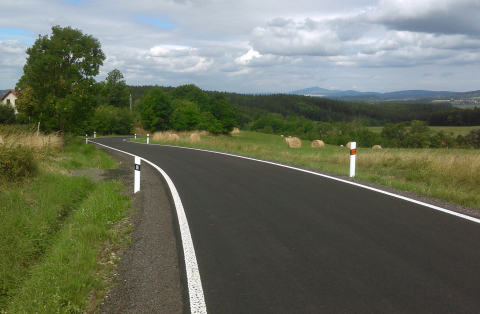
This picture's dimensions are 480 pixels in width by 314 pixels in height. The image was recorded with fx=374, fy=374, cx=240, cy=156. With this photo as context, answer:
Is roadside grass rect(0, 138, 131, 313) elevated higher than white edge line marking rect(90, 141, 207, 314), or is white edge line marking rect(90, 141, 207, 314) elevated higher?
white edge line marking rect(90, 141, 207, 314)

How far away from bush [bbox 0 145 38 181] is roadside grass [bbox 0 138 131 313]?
0.23m

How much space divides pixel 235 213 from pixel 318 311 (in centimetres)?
346

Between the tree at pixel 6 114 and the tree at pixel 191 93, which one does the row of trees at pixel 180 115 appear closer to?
the tree at pixel 6 114

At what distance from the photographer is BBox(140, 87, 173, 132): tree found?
222 feet

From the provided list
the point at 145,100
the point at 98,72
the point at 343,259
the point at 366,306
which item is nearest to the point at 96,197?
the point at 343,259

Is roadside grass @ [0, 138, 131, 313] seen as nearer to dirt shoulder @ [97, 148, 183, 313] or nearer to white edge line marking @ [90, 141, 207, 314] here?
dirt shoulder @ [97, 148, 183, 313]

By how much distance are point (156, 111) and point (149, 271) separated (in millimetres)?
65784

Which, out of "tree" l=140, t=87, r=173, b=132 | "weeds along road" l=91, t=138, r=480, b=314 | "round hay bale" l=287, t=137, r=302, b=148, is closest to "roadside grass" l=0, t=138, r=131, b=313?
"weeds along road" l=91, t=138, r=480, b=314

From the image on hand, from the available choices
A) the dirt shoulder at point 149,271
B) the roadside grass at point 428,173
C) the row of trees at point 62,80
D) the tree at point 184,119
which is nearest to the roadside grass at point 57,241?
the dirt shoulder at point 149,271

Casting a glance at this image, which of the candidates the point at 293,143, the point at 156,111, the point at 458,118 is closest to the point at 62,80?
the point at 293,143

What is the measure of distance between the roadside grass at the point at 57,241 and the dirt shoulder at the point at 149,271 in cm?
17

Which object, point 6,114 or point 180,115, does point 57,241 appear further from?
point 180,115

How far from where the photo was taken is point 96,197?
8.33 metres

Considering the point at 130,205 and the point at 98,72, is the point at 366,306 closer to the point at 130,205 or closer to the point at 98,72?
the point at 130,205
